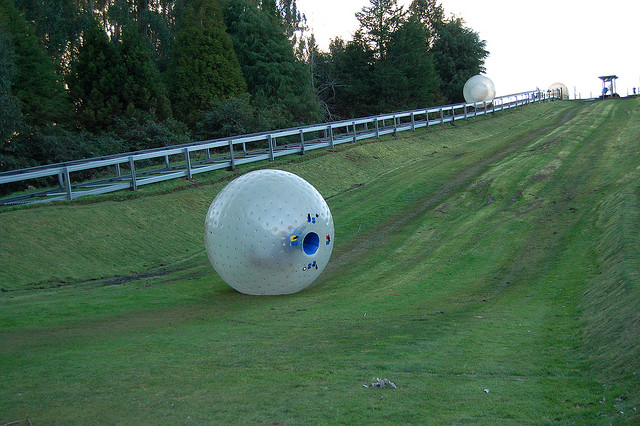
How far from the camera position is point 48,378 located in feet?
24.7

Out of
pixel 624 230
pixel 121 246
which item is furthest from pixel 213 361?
pixel 624 230

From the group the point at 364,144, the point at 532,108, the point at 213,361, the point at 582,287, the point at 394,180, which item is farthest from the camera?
the point at 532,108

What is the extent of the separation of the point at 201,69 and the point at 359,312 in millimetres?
40508

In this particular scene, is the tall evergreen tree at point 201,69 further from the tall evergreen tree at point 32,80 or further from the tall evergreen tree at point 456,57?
the tall evergreen tree at point 456,57

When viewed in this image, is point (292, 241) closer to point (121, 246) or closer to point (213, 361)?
point (213, 361)

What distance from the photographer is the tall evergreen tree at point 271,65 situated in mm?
54156

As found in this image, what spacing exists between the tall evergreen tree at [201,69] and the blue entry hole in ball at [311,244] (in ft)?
113

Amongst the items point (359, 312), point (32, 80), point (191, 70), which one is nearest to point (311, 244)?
point (359, 312)

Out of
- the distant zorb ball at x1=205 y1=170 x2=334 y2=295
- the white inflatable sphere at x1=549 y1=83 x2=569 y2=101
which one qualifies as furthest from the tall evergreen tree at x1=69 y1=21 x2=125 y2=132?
the white inflatable sphere at x1=549 y1=83 x2=569 y2=101

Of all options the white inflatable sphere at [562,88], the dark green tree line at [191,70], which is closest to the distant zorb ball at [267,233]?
the dark green tree line at [191,70]

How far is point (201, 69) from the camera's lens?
4834cm

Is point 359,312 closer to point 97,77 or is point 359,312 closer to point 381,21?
point 97,77

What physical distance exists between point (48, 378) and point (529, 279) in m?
10.3

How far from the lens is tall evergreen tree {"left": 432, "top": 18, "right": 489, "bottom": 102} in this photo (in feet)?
244
